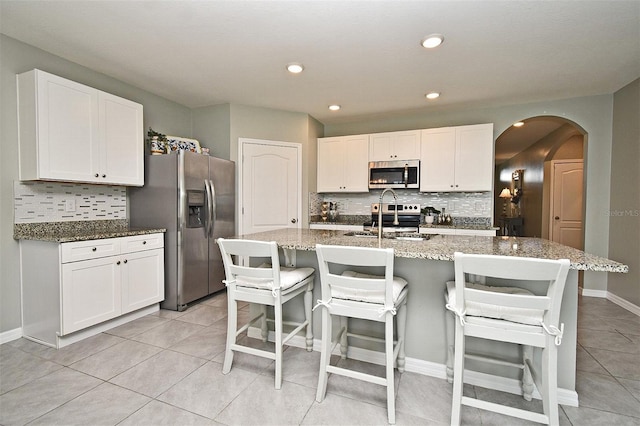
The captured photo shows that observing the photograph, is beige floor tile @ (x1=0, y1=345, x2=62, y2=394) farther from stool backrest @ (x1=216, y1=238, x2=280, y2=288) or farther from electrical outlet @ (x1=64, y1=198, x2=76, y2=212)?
stool backrest @ (x1=216, y1=238, x2=280, y2=288)

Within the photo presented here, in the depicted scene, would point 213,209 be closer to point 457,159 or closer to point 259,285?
point 259,285

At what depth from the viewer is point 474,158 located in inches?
157

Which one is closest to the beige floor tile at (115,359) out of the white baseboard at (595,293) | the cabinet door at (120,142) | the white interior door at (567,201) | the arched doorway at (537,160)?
the cabinet door at (120,142)

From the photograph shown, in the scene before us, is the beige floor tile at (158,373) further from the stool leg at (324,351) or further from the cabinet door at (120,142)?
the cabinet door at (120,142)

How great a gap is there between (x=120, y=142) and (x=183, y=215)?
948mm

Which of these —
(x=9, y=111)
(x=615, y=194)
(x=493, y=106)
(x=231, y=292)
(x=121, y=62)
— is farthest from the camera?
(x=493, y=106)

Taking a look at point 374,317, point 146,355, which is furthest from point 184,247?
point 374,317

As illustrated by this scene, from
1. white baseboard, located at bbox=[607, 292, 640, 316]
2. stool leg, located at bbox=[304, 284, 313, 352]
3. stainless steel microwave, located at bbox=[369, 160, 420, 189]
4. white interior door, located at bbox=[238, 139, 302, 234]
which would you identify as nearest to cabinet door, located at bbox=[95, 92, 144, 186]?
white interior door, located at bbox=[238, 139, 302, 234]

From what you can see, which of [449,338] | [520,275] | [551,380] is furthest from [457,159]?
[551,380]

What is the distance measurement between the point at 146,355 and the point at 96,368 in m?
0.31

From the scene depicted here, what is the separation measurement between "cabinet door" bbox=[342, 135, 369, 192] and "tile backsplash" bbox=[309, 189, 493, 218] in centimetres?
34

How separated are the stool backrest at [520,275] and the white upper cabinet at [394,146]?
3.17 metres

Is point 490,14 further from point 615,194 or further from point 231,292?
point 615,194

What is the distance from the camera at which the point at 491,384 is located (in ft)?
6.03
